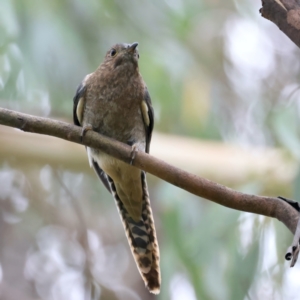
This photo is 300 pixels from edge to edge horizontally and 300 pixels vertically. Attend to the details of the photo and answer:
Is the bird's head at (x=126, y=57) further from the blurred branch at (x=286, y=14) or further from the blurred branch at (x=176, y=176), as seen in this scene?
the blurred branch at (x=286, y=14)

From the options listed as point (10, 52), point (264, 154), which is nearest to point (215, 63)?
point (264, 154)

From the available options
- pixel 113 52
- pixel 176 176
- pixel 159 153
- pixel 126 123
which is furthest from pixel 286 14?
pixel 159 153

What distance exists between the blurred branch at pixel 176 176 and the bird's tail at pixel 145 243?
2.80 feet

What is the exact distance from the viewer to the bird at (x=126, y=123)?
2818 mm

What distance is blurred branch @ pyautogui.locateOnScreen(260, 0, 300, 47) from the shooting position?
64.1 inches

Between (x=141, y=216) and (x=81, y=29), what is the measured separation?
201 cm

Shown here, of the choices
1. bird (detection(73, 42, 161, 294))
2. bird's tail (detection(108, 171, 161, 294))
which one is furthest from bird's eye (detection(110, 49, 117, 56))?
bird's tail (detection(108, 171, 161, 294))

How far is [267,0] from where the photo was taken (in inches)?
66.1

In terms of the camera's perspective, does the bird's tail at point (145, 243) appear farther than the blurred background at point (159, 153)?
No

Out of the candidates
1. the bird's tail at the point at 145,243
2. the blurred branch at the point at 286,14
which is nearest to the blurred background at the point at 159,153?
the bird's tail at the point at 145,243

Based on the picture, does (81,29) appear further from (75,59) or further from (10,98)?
(10,98)

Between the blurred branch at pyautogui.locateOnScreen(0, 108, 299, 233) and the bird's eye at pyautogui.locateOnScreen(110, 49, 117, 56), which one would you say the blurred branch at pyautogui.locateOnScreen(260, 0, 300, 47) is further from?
the bird's eye at pyautogui.locateOnScreen(110, 49, 117, 56)

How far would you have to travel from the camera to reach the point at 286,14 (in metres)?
1.65

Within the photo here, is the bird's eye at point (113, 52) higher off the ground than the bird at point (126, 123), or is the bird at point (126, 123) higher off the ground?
the bird's eye at point (113, 52)
